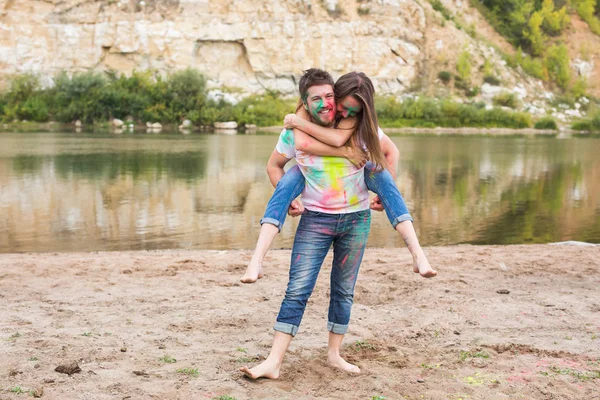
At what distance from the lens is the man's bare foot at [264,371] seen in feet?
15.0

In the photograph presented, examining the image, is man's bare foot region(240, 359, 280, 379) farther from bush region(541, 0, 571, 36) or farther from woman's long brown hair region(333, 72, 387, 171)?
bush region(541, 0, 571, 36)

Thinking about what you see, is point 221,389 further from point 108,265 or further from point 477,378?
point 108,265

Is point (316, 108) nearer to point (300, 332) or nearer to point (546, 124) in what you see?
point (300, 332)

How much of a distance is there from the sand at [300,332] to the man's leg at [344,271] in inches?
5.7

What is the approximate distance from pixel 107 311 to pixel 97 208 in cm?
1028

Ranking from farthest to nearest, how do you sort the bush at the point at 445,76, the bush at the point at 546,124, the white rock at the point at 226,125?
the bush at the point at 445,76 → the bush at the point at 546,124 → the white rock at the point at 226,125

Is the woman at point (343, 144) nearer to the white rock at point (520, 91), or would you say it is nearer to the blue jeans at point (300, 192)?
the blue jeans at point (300, 192)

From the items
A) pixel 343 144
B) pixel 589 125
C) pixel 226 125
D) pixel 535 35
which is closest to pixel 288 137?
pixel 343 144

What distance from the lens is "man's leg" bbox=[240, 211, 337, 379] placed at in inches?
187

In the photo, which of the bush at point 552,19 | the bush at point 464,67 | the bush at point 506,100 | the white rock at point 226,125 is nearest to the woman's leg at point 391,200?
the white rock at point 226,125

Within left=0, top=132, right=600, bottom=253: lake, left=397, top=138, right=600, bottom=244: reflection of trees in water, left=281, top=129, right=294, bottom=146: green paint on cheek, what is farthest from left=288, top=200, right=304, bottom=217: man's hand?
left=397, top=138, right=600, bottom=244: reflection of trees in water

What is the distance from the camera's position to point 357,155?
4770 millimetres

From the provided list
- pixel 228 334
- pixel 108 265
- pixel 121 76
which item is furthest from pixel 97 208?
pixel 121 76

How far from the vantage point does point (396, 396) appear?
4465 millimetres
